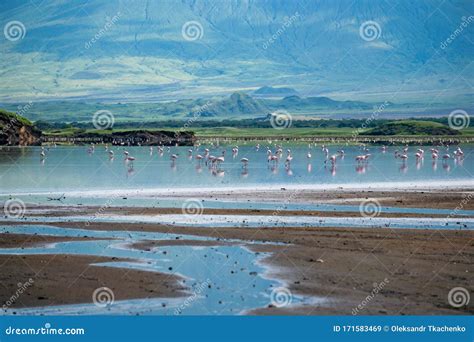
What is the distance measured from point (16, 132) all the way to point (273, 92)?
395 ft

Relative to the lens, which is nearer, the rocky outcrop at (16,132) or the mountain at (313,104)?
the rocky outcrop at (16,132)

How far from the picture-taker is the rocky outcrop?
71.1m

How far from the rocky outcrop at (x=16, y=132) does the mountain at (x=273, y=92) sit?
114 metres

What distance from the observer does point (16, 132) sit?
73.8m

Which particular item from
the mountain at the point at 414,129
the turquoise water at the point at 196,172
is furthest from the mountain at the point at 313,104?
the turquoise water at the point at 196,172

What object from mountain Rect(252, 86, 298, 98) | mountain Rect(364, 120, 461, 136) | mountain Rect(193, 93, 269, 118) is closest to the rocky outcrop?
mountain Rect(364, 120, 461, 136)

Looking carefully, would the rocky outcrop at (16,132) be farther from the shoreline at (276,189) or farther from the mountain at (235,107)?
the mountain at (235,107)

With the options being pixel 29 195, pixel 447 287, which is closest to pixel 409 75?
pixel 29 195

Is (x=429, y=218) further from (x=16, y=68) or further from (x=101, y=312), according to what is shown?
(x=16, y=68)

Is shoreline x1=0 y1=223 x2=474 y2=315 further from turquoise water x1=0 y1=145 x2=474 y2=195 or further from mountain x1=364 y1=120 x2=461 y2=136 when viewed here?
mountain x1=364 y1=120 x2=461 y2=136

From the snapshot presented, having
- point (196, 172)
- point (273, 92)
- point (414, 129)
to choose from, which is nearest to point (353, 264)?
point (196, 172)

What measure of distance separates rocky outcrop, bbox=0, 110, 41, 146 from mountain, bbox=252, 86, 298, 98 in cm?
11387

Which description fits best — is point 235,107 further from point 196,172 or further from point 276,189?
point 276,189

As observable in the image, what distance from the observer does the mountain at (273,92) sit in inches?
7479
